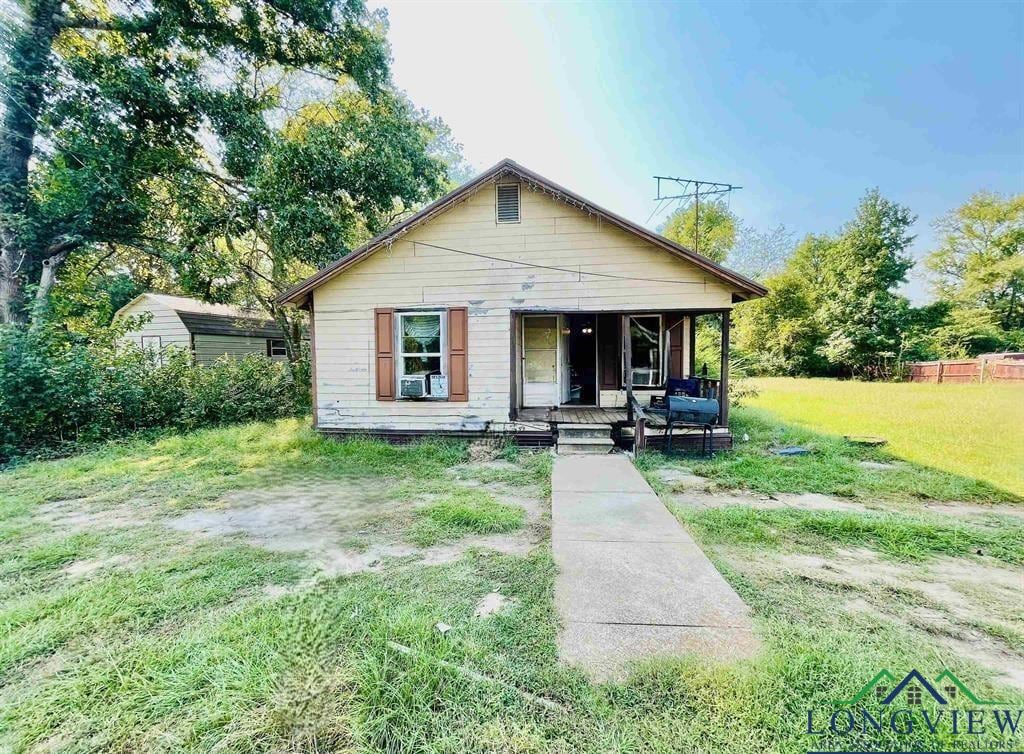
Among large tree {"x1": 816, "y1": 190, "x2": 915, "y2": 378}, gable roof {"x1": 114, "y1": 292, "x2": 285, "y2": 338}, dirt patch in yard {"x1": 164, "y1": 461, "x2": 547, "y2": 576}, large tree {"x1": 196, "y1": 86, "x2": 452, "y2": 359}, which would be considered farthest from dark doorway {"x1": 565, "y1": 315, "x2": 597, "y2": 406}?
large tree {"x1": 816, "y1": 190, "x2": 915, "y2": 378}

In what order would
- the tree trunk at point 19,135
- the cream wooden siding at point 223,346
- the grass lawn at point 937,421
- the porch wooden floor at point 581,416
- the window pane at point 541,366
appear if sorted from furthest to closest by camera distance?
the cream wooden siding at point 223,346
the window pane at point 541,366
the tree trunk at point 19,135
the porch wooden floor at point 581,416
the grass lawn at point 937,421

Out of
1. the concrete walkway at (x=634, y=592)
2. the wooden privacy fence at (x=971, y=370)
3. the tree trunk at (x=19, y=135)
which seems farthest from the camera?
the wooden privacy fence at (x=971, y=370)

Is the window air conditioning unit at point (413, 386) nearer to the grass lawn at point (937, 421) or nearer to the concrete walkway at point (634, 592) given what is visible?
the concrete walkway at point (634, 592)

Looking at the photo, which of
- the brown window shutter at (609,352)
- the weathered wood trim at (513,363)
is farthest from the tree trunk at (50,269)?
the brown window shutter at (609,352)

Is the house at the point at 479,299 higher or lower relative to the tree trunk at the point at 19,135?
lower

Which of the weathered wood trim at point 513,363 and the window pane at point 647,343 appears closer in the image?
the weathered wood trim at point 513,363

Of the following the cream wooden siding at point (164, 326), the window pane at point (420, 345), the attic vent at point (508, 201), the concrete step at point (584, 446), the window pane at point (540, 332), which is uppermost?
the attic vent at point (508, 201)

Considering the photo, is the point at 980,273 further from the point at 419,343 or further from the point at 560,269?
the point at 419,343

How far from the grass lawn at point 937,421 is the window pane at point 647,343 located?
140 inches

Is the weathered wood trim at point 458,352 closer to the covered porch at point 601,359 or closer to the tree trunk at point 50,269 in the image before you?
the covered porch at point 601,359

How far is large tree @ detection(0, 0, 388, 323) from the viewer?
8.31m

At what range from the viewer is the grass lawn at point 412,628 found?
5.72 feet

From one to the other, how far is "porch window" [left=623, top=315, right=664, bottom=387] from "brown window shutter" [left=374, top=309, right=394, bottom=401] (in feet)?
16.9

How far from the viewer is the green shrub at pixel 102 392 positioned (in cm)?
687
